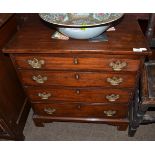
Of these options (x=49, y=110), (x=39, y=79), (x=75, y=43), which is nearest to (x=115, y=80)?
(x=75, y=43)

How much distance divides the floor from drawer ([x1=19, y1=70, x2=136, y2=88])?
622 millimetres

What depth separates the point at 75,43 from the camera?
115 centimetres

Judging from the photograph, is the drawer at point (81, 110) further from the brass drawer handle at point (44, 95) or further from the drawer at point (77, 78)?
the drawer at point (77, 78)

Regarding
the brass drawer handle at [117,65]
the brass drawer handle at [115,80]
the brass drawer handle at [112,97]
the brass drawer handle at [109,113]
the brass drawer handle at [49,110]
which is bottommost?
the brass drawer handle at [109,113]

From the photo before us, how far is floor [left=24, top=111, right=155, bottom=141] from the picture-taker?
1721 mm

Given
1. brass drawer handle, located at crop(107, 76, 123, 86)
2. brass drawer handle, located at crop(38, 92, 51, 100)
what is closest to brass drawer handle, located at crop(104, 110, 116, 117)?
brass drawer handle, located at crop(107, 76, 123, 86)

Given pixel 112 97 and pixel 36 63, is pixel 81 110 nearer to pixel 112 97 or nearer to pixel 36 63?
pixel 112 97

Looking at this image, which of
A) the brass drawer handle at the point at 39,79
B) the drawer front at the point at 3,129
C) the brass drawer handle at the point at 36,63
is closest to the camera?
the brass drawer handle at the point at 36,63

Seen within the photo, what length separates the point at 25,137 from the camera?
175 cm

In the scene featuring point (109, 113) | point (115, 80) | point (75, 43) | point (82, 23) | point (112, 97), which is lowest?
point (109, 113)

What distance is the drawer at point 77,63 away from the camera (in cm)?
115

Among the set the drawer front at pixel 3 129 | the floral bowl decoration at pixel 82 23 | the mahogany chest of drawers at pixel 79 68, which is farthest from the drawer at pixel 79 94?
the floral bowl decoration at pixel 82 23

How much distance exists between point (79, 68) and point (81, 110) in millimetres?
492
